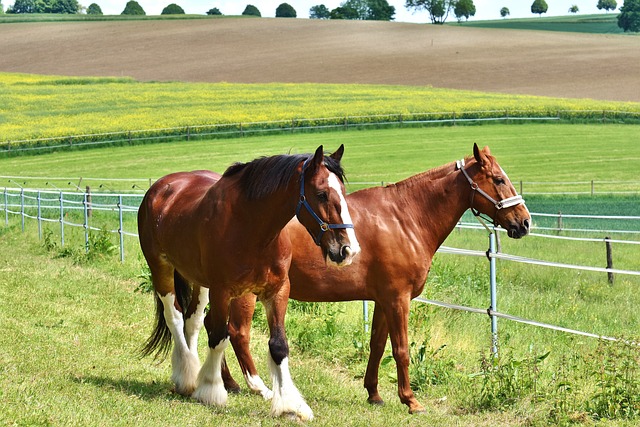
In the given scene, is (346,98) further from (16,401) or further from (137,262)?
(16,401)

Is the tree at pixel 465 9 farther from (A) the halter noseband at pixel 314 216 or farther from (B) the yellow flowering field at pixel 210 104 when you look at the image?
(A) the halter noseband at pixel 314 216

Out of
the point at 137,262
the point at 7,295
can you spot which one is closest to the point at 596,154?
the point at 137,262

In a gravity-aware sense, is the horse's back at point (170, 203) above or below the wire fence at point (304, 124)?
above

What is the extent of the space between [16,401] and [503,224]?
3881mm

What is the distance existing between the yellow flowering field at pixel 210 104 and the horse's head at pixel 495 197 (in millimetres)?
42107

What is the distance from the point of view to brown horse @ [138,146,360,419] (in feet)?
20.9

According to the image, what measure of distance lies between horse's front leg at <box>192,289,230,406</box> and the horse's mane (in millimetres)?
825

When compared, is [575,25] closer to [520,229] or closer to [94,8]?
→ [94,8]

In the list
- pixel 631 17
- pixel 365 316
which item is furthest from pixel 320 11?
pixel 365 316

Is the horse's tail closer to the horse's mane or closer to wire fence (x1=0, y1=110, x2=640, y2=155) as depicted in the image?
the horse's mane

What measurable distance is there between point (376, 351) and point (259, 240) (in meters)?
1.56

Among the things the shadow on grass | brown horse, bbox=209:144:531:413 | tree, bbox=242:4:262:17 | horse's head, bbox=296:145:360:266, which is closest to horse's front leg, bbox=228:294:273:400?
brown horse, bbox=209:144:531:413

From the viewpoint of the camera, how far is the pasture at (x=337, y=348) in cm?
681

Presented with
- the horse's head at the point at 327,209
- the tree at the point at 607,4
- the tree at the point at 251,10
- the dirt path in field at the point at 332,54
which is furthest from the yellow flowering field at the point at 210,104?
the tree at the point at 607,4
